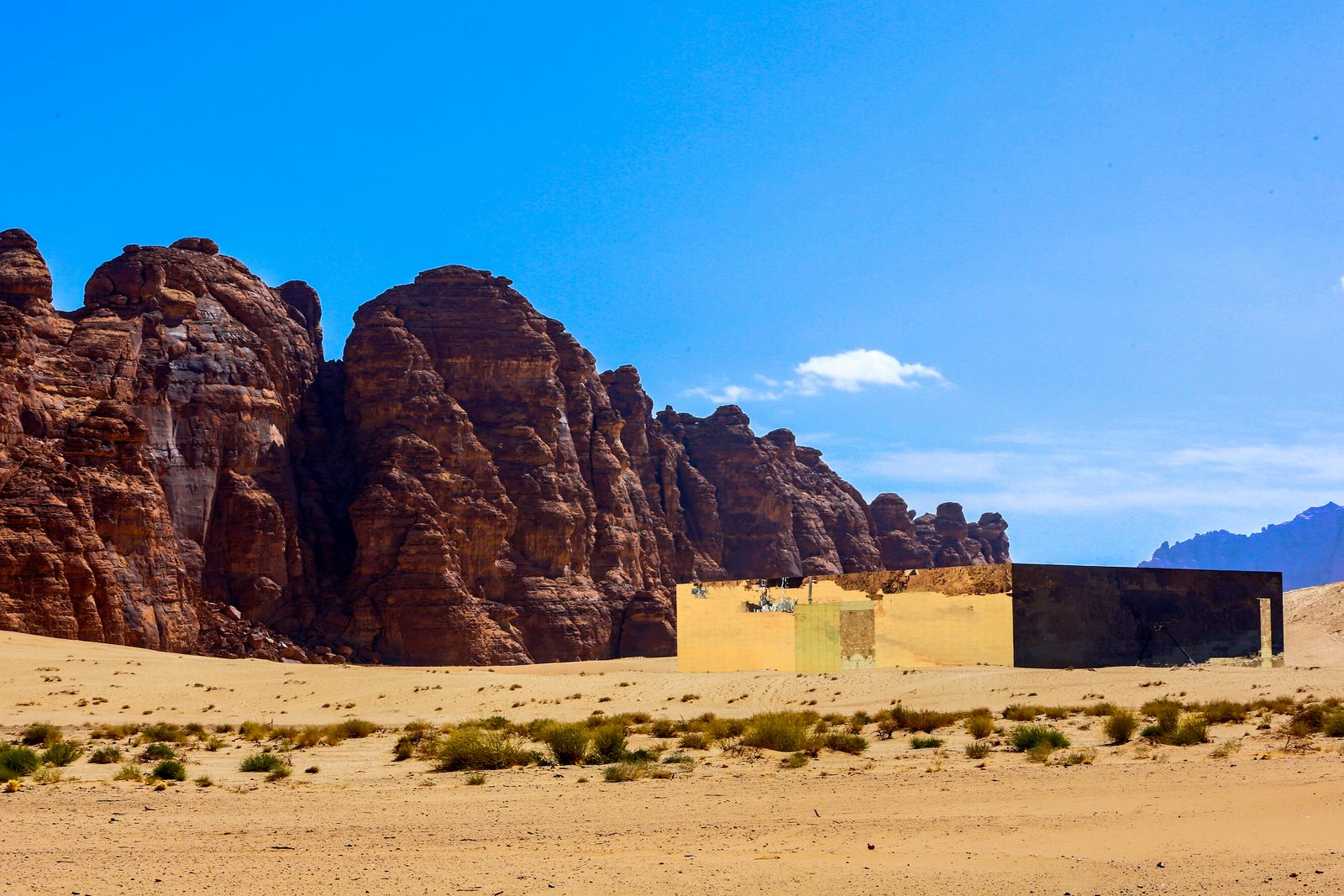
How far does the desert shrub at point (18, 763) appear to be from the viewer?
642 inches

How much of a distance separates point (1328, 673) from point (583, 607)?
50023 mm

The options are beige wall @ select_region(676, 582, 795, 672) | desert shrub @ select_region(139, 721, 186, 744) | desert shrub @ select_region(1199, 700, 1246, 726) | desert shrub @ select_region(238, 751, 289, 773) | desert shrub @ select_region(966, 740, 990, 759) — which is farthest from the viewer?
beige wall @ select_region(676, 582, 795, 672)

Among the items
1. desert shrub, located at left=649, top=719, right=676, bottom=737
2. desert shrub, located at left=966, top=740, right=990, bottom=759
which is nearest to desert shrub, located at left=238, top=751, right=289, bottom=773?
desert shrub, located at left=649, top=719, right=676, bottom=737

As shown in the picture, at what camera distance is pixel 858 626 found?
36.3m

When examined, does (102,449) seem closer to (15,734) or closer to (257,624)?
(257,624)

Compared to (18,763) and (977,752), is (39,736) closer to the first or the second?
(18,763)

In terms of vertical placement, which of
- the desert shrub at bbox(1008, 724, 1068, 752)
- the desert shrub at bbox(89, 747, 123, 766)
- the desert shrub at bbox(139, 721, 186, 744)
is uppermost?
the desert shrub at bbox(1008, 724, 1068, 752)

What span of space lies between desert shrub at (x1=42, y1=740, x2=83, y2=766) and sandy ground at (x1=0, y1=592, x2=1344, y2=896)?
11.6 inches

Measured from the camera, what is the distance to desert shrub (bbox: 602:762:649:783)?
14977 millimetres

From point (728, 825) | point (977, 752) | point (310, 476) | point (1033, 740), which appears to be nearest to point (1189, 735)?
point (1033, 740)

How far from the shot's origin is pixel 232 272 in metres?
71.6

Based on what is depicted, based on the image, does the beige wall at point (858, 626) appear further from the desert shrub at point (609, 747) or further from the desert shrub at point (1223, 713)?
the desert shrub at point (609, 747)

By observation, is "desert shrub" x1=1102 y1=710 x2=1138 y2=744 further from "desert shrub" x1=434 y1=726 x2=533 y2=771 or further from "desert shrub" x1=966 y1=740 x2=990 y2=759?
"desert shrub" x1=434 y1=726 x2=533 y2=771

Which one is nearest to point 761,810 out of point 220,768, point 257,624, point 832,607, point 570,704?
point 220,768
